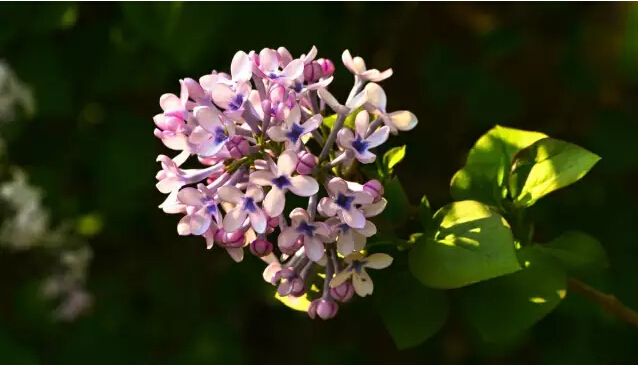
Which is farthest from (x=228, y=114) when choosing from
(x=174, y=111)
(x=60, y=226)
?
(x=60, y=226)

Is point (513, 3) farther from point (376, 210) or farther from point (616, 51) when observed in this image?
point (376, 210)

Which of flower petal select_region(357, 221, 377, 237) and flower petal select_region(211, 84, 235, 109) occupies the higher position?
flower petal select_region(211, 84, 235, 109)

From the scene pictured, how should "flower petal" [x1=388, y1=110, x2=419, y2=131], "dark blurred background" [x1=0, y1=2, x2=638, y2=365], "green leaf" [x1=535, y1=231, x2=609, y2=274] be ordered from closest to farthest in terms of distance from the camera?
"flower petal" [x1=388, y1=110, x2=419, y2=131] → "green leaf" [x1=535, y1=231, x2=609, y2=274] → "dark blurred background" [x1=0, y1=2, x2=638, y2=365]

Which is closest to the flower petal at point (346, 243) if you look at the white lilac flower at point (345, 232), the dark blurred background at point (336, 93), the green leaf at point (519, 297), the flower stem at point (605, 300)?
the white lilac flower at point (345, 232)

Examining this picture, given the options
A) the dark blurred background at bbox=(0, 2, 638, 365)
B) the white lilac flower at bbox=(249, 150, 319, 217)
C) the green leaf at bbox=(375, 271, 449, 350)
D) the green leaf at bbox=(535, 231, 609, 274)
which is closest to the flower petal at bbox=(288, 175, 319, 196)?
the white lilac flower at bbox=(249, 150, 319, 217)

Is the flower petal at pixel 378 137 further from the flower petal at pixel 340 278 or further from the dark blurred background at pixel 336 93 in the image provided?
the dark blurred background at pixel 336 93

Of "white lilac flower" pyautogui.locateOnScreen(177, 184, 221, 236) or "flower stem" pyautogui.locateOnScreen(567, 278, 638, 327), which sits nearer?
"white lilac flower" pyautogui.locateOnScreen(177, 184, 221, 236)

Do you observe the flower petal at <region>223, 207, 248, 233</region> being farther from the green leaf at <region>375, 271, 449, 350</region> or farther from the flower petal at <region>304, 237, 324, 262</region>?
the green leaf at <region>375, 271, 449, 350</region>
